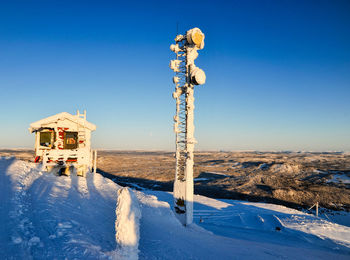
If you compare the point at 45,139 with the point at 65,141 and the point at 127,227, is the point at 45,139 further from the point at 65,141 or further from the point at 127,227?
the point at 127,227

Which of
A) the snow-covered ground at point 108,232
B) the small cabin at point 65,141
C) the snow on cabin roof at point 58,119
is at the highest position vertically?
the snow on cabin roof at point 58,119

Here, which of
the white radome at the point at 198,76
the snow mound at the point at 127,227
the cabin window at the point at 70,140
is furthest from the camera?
the cabin window at the point at 70,140

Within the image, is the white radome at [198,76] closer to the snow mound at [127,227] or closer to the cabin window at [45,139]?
the snow mound at [127,227]

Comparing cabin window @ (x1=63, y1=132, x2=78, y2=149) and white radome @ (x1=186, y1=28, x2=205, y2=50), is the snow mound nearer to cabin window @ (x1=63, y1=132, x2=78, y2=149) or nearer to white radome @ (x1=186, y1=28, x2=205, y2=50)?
white radome @ (x1=186, y1=28, x2=205, y2=50)

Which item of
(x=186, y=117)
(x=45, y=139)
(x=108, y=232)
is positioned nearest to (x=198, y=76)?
(x=186, y=117)

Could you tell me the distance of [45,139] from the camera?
16531 millimetres

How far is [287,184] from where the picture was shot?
32781 millimetres

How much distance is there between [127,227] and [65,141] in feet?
47.4

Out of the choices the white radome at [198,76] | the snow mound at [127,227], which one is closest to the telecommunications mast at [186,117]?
the white radome at [198,76]

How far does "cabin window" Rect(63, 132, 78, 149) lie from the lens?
55.3 feet

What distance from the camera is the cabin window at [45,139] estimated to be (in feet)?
54.0

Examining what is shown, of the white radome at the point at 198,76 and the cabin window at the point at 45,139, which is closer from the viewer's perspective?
the white radome at the point at 198,76

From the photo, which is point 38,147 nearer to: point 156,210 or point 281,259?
point 156,210

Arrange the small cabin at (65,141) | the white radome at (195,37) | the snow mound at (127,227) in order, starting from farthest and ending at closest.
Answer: the small cabin at (65,141), the white radome at (195,37), the snow mound at (127,227)
